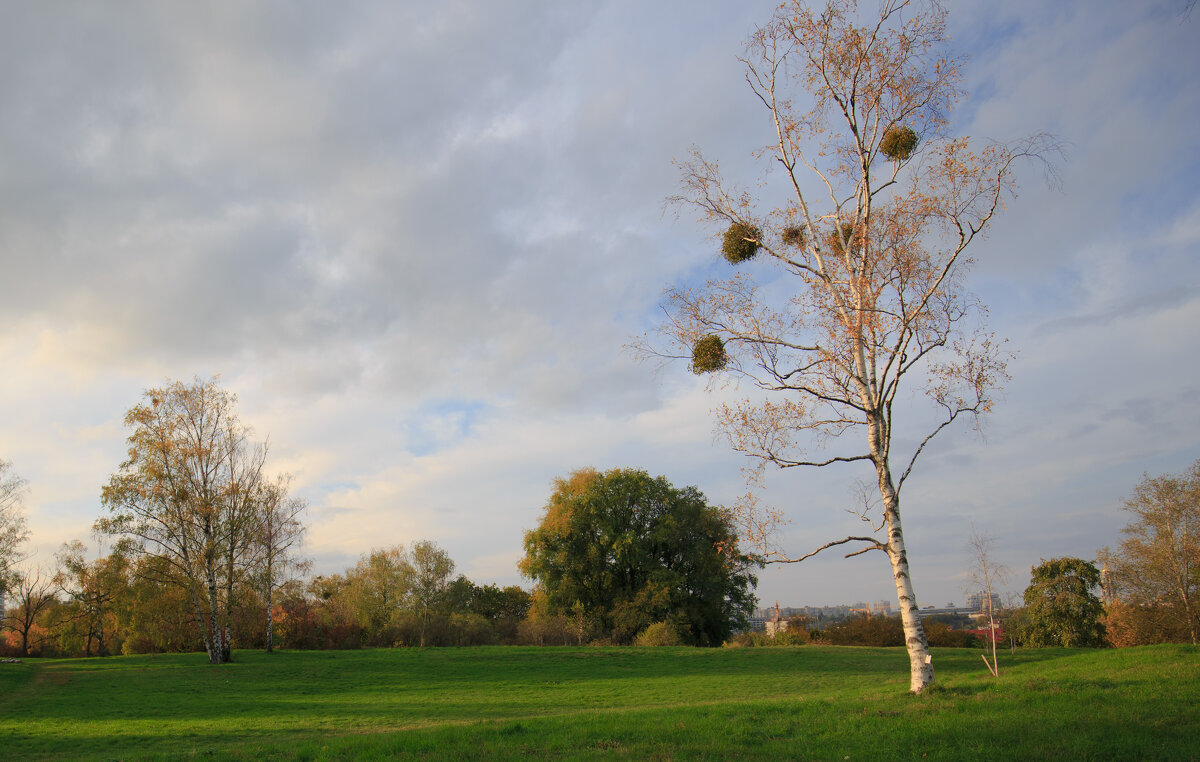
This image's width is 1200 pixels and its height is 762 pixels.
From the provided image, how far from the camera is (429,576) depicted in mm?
55469

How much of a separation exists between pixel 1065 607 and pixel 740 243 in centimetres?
3889

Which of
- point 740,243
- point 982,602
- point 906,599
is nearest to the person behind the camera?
point 906,599

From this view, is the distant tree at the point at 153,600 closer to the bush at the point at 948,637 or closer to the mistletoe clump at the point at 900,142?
the mistletoe clump at the point at 900,142

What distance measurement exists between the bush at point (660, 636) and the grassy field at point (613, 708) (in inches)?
264

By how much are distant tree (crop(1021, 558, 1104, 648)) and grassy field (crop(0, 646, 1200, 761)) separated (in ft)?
31.6

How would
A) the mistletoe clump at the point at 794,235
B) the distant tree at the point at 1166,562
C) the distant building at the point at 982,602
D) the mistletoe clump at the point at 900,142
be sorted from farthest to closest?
the distant tree at the point at 1166,562 < the distant building at the point at 982,602 < the mistletoe clump at the point at 794,235 < the mistletoe clump at the point at 900,142

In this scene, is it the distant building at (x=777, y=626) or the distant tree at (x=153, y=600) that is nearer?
the distant tree at (x=153, y=600)

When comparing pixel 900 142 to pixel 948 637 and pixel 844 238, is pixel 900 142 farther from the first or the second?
pixel 948 637

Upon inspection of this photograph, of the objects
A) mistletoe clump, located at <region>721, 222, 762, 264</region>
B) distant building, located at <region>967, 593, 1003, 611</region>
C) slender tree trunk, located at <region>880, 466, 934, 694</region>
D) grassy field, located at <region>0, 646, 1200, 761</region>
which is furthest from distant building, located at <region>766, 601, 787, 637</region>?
mistletoe clump, located at <region>721, 222, 762, 264</region>

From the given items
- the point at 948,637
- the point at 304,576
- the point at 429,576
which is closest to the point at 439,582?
the point at 429,576

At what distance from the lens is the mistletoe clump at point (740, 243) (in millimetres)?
14430

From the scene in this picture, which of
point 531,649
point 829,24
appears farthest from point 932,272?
point 531,649

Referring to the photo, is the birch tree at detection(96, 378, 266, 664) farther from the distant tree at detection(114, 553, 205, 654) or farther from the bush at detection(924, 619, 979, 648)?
the bush at detection(924, 619, 979, 648)

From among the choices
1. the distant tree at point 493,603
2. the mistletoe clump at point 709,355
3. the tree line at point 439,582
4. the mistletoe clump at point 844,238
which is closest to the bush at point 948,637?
the tree line at point 439,582
